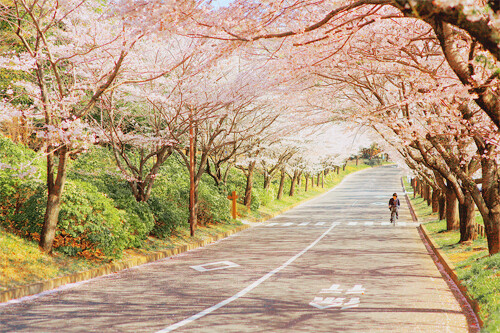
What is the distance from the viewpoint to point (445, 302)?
8.88m

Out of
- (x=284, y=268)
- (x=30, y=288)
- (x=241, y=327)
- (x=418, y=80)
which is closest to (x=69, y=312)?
(x=30, y=288)

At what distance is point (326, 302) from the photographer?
8.77 m

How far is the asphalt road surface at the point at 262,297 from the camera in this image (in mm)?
7168

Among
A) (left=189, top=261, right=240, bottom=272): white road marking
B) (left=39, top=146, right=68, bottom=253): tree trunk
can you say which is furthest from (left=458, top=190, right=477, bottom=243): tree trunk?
(left=39, top=146, right=68, bottom=253): tree trunk

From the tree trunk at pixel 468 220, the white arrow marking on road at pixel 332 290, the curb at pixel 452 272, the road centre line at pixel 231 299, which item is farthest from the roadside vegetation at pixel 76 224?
the tree trunk at pixel 468 220

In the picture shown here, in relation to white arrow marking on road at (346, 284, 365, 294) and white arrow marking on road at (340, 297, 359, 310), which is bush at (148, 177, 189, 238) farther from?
white arrow marking on road at (340, 297, 359, 310)

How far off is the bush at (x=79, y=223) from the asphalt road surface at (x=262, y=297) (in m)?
0.92

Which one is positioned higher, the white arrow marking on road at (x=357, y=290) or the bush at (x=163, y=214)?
the bush at (x=163, y=214)

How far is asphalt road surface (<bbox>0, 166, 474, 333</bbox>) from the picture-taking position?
7168 millimetres

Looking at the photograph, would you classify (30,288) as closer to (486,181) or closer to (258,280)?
(258,280)

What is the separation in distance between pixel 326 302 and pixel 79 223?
6.42 m

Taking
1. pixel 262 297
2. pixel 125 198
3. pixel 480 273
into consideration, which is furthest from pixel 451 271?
pixel 125 198

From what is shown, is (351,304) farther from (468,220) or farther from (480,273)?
(468,220)

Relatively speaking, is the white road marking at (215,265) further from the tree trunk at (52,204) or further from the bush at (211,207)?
the bush at (211,207)
